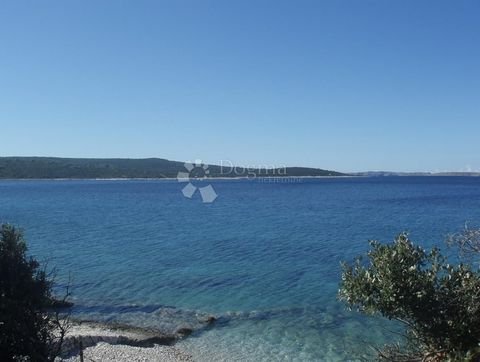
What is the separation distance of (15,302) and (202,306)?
14621mm

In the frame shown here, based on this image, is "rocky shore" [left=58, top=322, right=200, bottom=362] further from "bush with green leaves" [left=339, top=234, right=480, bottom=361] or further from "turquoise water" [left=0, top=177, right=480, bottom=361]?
"bush with green leaves" [left=339, top=234, right=480, bottom=361]

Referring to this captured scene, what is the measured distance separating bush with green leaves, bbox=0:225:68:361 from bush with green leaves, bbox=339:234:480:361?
26.1ft

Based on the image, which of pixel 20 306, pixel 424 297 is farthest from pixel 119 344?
pixel 424 297

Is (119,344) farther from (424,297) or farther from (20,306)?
(424,297)

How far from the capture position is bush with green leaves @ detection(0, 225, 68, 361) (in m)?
11.5

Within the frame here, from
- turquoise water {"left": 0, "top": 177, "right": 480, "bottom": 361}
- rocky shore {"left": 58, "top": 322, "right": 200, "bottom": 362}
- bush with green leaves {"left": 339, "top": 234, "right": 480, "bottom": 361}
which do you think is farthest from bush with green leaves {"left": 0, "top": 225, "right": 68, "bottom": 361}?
turquoise water {"left": 0, "top": 177, "right": 480, "bottom": 361}

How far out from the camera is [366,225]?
188ft

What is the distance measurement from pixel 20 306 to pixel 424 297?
9772 mm

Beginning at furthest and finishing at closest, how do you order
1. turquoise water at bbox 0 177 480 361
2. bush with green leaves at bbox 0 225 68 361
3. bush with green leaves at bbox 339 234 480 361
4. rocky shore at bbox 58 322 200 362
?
1. turquoise water at bbox 0 177 480 361
2. rocky shore at bbox 58 322 200 362
3. bush with green leaves at bbox 0 225 68 361
4. bush with green leaves at bbox 339 234 480 361

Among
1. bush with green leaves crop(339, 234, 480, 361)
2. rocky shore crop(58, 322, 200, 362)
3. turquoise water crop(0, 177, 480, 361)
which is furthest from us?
turquoise water crop(0, 177, 480, 361)

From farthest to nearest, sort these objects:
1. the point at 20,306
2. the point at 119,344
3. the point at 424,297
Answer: the point at 119,344 < the point at 20,306 < the point at 424,297

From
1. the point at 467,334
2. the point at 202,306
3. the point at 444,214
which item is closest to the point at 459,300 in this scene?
the point at 467,334

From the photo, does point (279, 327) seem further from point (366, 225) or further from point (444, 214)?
point (444, 214)

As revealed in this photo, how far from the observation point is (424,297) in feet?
35.8
